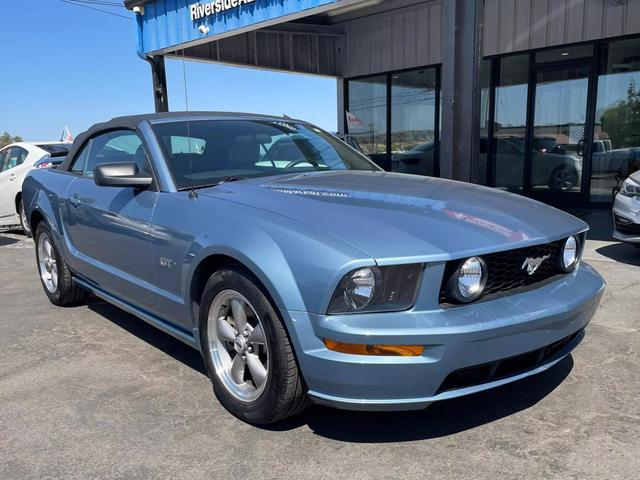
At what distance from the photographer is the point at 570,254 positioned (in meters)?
2.74

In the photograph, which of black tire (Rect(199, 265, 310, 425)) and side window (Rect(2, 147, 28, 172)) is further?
side window (Rect(2, 147, 28, 172))

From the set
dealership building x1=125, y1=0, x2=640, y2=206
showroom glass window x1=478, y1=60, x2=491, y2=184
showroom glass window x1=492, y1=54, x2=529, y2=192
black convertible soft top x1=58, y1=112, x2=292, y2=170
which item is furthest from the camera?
showroom glass window x1=478, y1=60, x2=491, y2=184

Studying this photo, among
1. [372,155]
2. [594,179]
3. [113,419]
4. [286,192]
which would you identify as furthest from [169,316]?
[372,155]

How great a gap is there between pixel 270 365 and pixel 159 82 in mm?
10041

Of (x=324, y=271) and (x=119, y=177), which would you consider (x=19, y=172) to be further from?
(x=324, y=271)

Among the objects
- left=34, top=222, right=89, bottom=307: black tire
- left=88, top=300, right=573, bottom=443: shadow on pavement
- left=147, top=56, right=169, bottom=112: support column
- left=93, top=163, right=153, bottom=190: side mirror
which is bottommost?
left=88, top=300, right=573, bottom=443: shadow on pavement

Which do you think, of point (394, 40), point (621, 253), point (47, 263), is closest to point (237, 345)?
point (47, 263)

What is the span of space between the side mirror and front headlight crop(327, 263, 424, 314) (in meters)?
1.53

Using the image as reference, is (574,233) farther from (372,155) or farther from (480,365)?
(372,155)

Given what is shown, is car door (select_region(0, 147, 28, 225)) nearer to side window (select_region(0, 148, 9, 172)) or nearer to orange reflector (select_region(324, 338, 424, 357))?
side window (select_region(0, 148, 9, 172))

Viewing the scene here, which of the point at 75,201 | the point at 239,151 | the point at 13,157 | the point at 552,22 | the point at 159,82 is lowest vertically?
the point at 75,201

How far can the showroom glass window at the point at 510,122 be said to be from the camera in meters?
10.4

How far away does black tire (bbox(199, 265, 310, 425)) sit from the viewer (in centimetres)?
229

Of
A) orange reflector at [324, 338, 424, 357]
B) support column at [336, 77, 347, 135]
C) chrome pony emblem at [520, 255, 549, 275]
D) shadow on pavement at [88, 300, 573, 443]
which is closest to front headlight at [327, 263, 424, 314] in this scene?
orange reflector at [324, 338, 424, 357]
